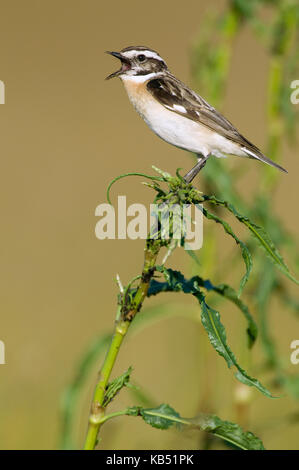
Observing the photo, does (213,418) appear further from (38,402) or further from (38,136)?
(38,136)

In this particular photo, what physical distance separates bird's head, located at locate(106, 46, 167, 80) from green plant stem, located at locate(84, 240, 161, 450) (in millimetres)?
1159

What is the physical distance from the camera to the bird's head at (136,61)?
270 centimetres

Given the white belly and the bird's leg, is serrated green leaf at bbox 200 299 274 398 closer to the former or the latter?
the bird's leg

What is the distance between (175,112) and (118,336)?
1290 mm

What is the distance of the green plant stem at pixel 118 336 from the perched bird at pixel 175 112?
961 millimetres

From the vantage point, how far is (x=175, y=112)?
2750mm

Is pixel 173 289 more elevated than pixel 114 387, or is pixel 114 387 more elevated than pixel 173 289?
pixel 173 289
